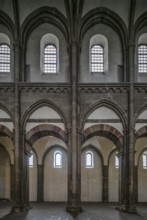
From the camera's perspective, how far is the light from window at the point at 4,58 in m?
23.5

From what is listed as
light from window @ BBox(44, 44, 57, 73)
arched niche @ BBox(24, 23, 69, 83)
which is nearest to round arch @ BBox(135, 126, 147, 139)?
arched niche @ BBox(24, 23, 69, 83)

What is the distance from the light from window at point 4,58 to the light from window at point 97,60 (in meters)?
6.15

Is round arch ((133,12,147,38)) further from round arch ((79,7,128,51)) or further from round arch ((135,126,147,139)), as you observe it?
round arch ((135,126,147,139))

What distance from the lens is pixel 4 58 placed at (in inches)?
931

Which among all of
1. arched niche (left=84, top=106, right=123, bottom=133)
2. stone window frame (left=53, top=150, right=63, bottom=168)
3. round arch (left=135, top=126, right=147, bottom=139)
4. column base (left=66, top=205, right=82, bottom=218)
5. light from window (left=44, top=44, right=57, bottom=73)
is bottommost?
column base (left=66, top=205, right=82, bottom=218)

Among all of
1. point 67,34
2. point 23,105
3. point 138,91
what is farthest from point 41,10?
point 138,91

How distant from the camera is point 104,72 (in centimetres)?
2348

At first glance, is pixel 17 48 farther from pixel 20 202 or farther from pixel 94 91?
pixel 20 202

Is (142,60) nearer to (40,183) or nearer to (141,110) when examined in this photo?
(141,110)

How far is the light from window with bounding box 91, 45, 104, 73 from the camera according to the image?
2367 centimetres

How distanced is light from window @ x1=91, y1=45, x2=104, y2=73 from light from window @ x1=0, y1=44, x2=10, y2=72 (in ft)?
20.2

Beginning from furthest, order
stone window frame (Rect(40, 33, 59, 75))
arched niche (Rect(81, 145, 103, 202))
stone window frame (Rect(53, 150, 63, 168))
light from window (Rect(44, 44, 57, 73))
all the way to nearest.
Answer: stone window frame (Rect(53, 150, 63, 168))
arched niche (Rect(81, 145, 103, 202))
light from window (Rect(44, 44, 57, 73))
stone window frame (Rect(40, 33, 59, 75))

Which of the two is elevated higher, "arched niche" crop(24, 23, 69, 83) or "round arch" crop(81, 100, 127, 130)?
"arched niche" crop(24, 23, 69, 83)

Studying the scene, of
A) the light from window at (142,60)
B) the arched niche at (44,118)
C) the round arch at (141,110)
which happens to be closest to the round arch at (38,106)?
the arched niche at (44,118)
